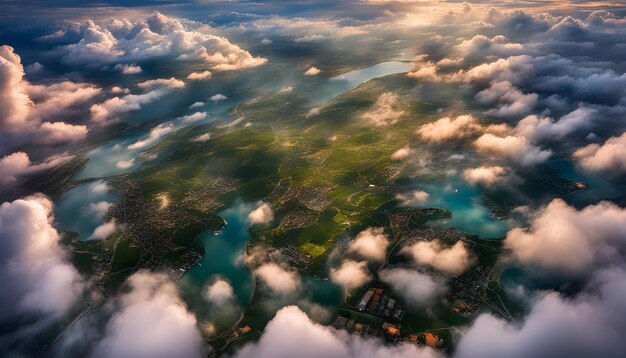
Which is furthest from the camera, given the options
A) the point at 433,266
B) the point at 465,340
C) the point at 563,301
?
the point at 433,266

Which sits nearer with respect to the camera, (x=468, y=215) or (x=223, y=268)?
(x=223, y=268)

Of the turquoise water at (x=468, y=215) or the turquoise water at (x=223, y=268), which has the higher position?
the turquoise water at (x=468, y=215)

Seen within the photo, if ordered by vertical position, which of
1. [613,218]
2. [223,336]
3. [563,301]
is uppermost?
[613,218]

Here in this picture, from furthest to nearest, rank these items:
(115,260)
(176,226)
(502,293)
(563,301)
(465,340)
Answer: (176,226) → (115,260) → (502,293) → (563,301) → (465,340)

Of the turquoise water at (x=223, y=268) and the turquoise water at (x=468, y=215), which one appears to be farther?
the turquoise water at (x=468, y=215)

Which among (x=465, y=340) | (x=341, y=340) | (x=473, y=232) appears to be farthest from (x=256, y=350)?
(x=473, y=232)

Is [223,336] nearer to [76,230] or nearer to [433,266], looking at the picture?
[433,266]

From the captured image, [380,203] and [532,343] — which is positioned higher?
[532,343]

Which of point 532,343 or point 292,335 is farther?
point 292,335

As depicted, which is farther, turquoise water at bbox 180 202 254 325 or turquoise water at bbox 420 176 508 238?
turquoise water at bbox 420 176 508 238

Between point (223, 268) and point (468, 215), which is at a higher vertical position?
point (468, 215)

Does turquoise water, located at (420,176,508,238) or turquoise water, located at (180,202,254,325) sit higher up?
turquoise water, located at (420,176,508,238)
